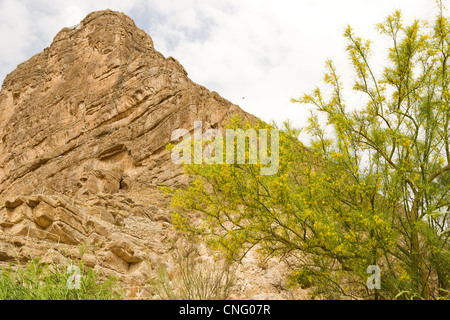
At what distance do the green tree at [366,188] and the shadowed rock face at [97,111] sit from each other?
1255 centimetres

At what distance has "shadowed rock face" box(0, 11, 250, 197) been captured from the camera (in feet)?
78.1

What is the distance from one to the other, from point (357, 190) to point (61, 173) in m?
21.3

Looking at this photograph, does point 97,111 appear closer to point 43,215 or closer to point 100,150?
point 100,150

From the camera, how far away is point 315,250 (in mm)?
7996

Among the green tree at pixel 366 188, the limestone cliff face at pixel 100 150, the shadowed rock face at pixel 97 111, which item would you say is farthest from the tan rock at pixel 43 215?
the shadowed rock face at pixel 97 111

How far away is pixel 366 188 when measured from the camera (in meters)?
7.63

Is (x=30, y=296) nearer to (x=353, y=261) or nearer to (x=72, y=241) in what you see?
(x=353, y=261)

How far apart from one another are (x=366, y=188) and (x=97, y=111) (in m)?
24.2

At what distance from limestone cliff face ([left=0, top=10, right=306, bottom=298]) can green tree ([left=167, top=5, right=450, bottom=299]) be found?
1690 mm
